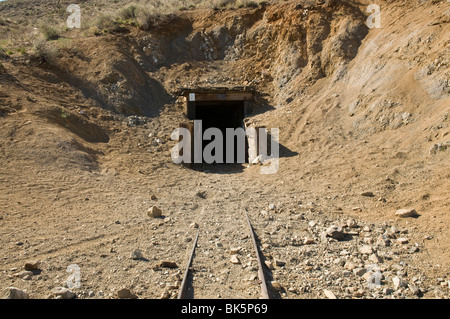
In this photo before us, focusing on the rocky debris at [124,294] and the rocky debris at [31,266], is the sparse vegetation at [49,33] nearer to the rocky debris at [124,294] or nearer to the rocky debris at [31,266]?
the rocky debris at [31,266]

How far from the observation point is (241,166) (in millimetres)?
14070

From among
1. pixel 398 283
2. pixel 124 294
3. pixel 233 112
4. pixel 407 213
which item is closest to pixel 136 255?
pixel 124 294

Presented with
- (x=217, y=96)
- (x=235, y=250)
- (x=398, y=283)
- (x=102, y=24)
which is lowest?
(x=398, y=283)

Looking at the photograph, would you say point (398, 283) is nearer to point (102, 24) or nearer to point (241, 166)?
point (241, 166)

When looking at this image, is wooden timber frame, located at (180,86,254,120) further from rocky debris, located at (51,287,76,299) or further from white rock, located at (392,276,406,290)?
rocky debris, located at (51,287,76,299)

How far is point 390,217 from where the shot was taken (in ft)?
23.4

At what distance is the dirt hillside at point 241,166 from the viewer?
525 centimetres

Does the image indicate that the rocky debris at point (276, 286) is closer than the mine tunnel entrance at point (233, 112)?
Yes

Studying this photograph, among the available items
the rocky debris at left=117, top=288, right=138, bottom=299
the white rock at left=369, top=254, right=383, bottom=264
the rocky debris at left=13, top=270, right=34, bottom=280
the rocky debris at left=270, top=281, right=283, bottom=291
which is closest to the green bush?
the rocky debris at left=13, top=270, right=34, bottom=280

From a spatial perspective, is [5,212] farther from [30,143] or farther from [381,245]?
[381,245]

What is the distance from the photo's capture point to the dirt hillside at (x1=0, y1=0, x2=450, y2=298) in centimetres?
525

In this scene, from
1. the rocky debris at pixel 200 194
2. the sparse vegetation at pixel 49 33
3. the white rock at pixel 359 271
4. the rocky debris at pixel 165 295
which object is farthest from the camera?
the sparse vegetation at pixel 49 33

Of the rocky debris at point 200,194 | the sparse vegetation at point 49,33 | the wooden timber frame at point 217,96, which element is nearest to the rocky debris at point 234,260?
the rocky debris at point 200,194

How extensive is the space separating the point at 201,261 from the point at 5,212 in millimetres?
4782
